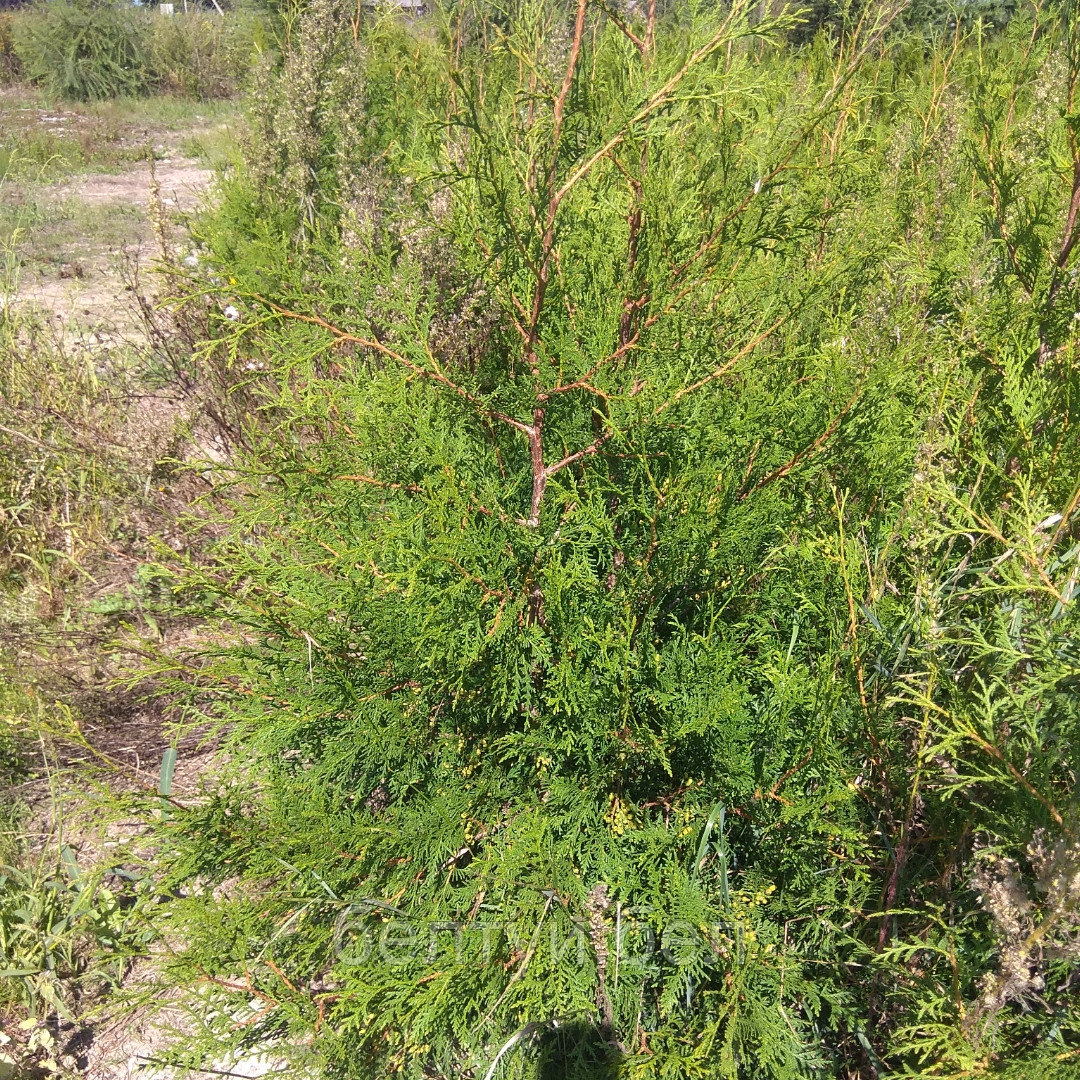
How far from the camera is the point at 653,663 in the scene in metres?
1.77

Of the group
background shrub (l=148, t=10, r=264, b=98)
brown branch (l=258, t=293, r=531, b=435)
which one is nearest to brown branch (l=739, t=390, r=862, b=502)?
brown branch (l=258, t=293, r=531, b=435)

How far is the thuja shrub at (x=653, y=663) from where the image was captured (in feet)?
4.98

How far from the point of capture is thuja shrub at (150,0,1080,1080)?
1.52 metres

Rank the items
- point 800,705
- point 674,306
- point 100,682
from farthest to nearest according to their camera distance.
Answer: point 100,682
point 674,306
point 800,705

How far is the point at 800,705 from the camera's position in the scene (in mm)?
1656

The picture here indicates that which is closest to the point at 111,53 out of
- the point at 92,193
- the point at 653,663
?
the point at 92,193

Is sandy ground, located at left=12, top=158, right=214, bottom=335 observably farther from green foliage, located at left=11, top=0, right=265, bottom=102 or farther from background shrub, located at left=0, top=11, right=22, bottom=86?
background shrub, located at left=0, top=11, right=22, bottom=86

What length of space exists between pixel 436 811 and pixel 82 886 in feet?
3.81

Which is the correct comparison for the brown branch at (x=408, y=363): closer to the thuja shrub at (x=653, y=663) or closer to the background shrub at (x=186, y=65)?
the thuja shrub at (x=653, y=663)

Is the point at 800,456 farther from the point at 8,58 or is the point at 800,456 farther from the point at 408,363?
the point at 8,58

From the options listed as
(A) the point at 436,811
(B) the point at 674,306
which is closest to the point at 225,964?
(A) the point at 436,811

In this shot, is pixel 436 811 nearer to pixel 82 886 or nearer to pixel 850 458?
pixel 82 886

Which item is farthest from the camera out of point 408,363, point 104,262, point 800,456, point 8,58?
point 8,58

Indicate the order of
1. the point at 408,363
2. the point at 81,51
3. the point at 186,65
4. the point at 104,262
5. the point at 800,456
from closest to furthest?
the point at 408,363
the point at 800,456
the point at 104,262
the point at 81,51
the point at 186,65
